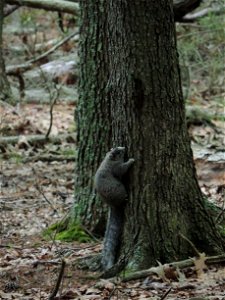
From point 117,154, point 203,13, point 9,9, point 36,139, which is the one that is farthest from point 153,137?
point 203,13

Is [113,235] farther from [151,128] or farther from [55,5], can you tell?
[55,5]

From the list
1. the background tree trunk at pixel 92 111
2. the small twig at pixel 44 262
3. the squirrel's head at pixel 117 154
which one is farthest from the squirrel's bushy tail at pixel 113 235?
the background tree trunk at pixel 92 111

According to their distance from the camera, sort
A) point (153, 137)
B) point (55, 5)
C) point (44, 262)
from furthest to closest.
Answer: point (55, 5) < point (44, 262) < point (153, 137)

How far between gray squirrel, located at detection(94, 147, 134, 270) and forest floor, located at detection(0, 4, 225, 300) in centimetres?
26

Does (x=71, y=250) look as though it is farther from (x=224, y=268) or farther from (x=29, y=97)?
(x=29, y=97)

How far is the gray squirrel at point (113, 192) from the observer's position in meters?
5.50

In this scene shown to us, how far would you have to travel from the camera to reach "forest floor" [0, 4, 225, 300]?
530 centimetres

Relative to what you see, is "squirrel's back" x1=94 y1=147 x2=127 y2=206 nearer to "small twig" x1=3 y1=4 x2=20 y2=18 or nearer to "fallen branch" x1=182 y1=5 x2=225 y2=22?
"small twig" x1=3 y1=4 x2=20 y2=18

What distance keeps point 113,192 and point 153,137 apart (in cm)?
55

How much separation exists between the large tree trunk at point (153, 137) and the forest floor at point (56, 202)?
0.28 metres

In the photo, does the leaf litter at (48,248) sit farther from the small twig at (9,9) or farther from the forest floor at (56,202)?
the small twig at (9,9)

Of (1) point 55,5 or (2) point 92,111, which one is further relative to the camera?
(1) point 55,5

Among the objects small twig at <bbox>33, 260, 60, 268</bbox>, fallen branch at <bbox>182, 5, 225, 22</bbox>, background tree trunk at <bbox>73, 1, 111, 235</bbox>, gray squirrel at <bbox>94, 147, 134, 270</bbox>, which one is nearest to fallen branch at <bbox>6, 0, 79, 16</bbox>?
fallen branch at <bbox>182, 5, 225, 22</bbox>

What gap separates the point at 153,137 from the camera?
541 centimetres
